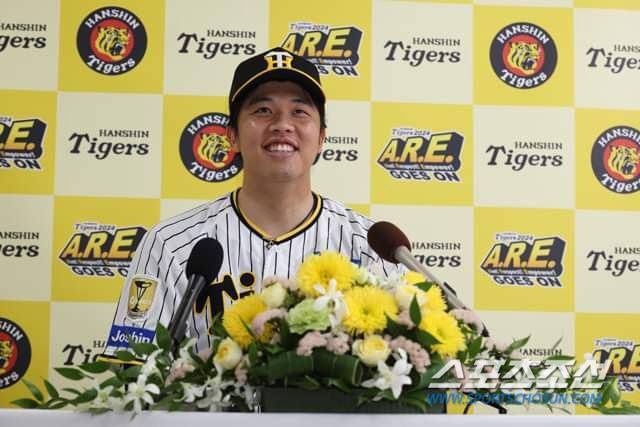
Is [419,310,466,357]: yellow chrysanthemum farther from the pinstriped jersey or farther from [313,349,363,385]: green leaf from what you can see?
the pinstriped jersey

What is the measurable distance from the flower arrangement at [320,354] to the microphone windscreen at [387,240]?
0.67ft

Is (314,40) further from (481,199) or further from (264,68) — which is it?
(264,68)

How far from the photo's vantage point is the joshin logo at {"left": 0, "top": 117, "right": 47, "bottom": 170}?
3.04 meters

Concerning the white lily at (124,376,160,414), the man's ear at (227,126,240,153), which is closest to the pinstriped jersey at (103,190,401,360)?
the man's ear at (227,126,240,153)

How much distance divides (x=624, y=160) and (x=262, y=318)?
8.17 feet

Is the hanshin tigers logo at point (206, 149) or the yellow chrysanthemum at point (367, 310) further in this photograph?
the hanshin tigers logo at point (206, 149)

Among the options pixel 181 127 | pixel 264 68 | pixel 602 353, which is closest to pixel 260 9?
pixel 181 127

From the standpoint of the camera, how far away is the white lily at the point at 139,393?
1055 millimetres

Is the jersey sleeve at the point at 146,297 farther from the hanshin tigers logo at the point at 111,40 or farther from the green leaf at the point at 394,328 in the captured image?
the hanshin tigers logo at the point at 111,40

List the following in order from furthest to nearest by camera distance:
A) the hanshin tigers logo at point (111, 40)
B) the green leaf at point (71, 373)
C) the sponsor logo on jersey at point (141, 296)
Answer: the hanshin tigers logo at point (111, 40) → the sponsor logo on jersey at point (141, 296) → the green leaf at point (71, 373)

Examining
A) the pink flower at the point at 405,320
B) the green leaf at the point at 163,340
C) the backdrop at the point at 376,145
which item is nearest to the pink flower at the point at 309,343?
the pink flower at the point at 405,320

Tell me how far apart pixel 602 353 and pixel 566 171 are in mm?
717

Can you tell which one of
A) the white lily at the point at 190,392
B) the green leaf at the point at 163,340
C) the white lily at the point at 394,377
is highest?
the green leaf at the point at 163,340

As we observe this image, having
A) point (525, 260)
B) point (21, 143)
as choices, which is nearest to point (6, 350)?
point (21, 143)
